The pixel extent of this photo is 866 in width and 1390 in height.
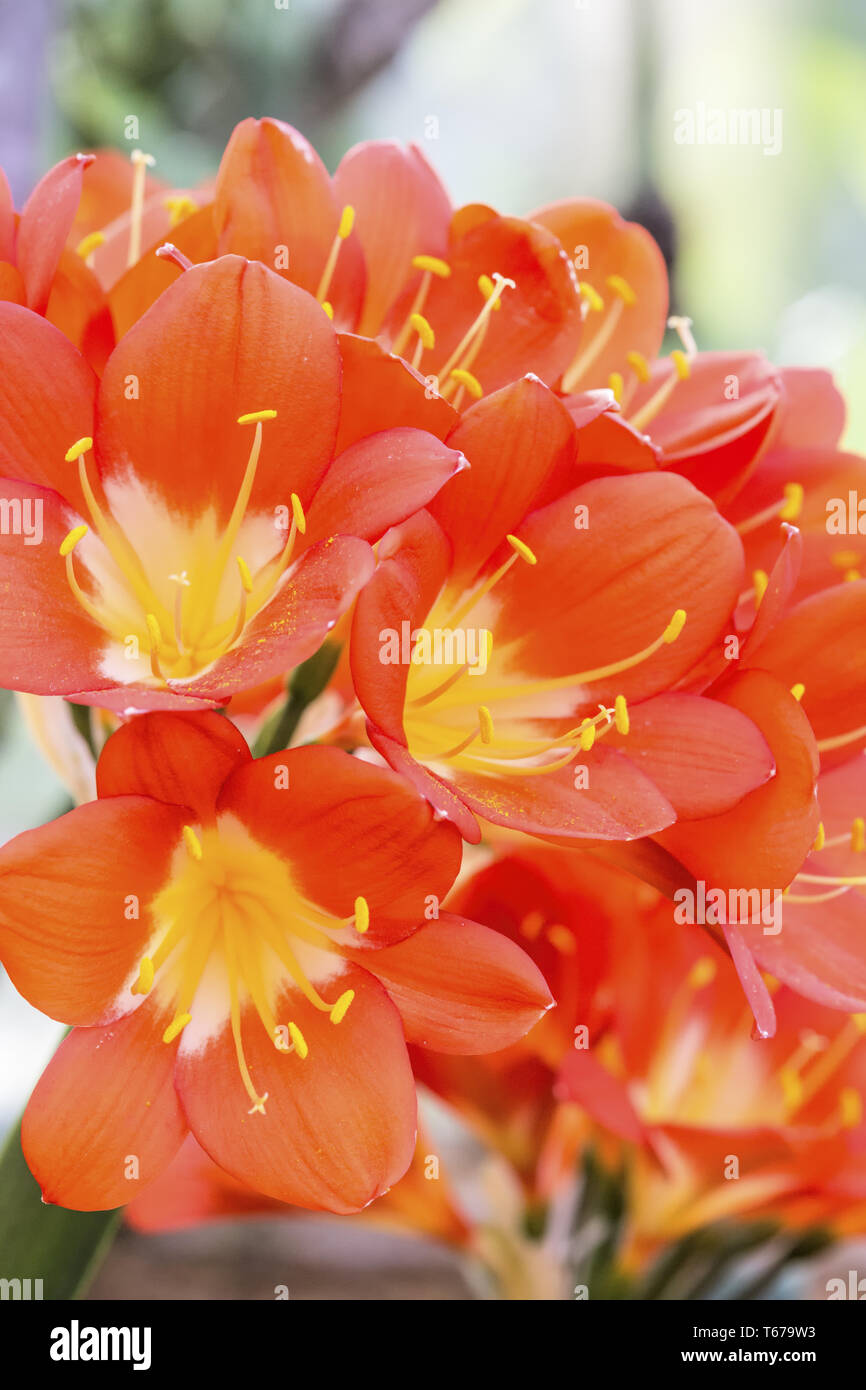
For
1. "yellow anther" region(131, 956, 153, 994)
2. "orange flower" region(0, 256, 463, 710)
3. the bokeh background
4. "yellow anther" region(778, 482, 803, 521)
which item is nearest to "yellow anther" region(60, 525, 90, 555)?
"orange flower" region(0, 256, 463, 710)

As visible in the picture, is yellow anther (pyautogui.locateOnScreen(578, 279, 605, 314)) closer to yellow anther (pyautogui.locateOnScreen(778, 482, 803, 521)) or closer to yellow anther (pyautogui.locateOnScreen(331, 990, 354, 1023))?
yellow anther (pyautogui.locateOnScreen(778, 482, 803, 521))

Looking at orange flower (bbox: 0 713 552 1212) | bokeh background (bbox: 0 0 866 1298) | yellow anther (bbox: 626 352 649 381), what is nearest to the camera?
orange flower (bbox: 0 713 552 1212)

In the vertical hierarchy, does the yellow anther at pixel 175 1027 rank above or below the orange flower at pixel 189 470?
below

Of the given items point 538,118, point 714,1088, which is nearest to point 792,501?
point 714,1088

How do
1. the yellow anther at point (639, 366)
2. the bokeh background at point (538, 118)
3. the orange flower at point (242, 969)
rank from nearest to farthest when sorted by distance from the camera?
the orange flower at point (242, 969), the yellow anther at point (639, 366), the bokeh background at point (538, 118)

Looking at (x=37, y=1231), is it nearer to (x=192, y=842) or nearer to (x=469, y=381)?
(x=192, y=842)

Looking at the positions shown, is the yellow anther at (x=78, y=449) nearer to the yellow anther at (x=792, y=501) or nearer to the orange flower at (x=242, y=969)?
the orange flower at (x=242, y=969)

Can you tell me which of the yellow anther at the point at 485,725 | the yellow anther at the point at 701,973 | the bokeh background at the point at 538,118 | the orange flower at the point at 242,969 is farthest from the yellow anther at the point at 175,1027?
the bokeh background at the point at 538,118
